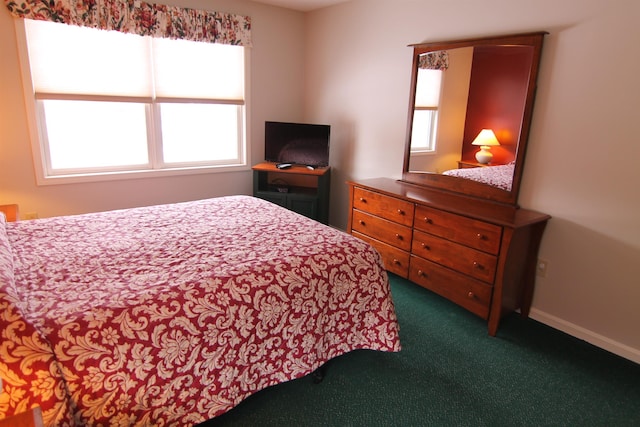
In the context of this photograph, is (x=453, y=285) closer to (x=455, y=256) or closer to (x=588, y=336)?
(x=455, y=256)

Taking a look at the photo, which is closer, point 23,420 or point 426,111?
point 23,420

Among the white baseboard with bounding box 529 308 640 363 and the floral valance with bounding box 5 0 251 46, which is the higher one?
the floral valance with bounding box 5 0 251 46

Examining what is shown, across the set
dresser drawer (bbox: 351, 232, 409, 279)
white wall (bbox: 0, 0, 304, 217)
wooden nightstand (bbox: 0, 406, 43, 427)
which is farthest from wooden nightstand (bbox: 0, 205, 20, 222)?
dresser drawer (bbox: 351, 232, 409, 279)

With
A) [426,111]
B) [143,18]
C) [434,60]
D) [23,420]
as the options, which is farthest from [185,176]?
[23,420]

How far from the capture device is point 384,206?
3199 millimetres

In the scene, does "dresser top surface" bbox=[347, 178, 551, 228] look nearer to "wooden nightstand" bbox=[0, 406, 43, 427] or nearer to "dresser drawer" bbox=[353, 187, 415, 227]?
"dresser drawer" bbox=[353, 187, 415, 227]

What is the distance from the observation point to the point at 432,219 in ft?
9.27

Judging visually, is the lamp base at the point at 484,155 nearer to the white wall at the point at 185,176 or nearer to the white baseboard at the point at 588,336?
the white baseboard at the point at 588,336

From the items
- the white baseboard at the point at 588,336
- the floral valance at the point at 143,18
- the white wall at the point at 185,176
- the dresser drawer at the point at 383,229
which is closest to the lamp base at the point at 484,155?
the dresser drawer at the point at 383,229

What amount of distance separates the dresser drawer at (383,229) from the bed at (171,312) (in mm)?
918

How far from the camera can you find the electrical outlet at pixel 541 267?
266cm

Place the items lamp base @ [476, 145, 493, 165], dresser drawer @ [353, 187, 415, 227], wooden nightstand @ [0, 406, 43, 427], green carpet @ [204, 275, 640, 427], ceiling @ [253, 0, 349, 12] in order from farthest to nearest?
ceiling @ [253, 0, 349, 12], dresser drawer @ [353, 187, 415, 227], lamp base @ [476, 145, 493, 165], green carpet @ [204, 275, 640, 427], wooden nightstand @ [0, 406, 43, 427]

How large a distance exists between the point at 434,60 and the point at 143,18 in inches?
98.5

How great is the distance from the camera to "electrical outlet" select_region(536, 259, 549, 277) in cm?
266
